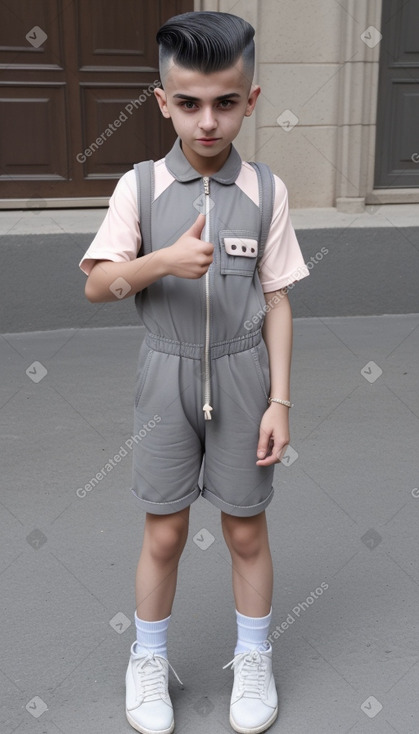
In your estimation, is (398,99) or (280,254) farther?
(398,99)

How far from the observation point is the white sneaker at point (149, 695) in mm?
2252

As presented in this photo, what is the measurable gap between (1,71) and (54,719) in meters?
4.30

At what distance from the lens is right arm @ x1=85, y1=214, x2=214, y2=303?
1849 millimetres

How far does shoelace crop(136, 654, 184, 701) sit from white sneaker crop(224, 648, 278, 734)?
0.19m

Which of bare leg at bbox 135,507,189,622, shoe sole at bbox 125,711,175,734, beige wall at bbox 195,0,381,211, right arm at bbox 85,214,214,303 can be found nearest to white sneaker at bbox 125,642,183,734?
shoe sole at bbox 125,711,175,734

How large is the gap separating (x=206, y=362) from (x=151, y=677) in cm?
85

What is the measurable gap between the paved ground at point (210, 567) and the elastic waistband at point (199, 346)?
3.13ft

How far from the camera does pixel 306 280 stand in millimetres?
5555

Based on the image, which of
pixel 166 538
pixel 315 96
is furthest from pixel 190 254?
pixel 315 96

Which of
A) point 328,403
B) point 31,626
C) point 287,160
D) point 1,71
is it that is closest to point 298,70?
point 287,160

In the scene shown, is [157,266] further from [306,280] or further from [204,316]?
[306,280]

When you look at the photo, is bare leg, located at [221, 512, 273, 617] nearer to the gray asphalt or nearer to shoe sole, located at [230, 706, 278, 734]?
shoe sole, located at [230, 706, 278, 734]

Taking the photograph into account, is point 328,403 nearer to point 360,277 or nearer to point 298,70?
point 360,277

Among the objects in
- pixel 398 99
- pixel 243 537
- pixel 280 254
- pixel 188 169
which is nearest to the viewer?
pixel 188 169
